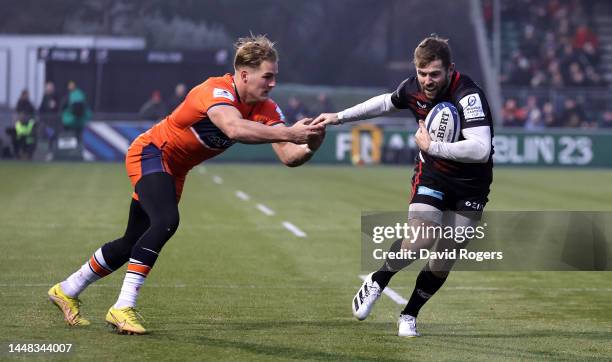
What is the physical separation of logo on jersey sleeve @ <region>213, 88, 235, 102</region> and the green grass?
167 cm

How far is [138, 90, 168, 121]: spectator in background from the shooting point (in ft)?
124

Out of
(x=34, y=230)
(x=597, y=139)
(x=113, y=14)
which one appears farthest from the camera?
(x=113, y=14)

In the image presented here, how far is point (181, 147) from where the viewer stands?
355 inches

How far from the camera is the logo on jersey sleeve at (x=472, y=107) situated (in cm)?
880

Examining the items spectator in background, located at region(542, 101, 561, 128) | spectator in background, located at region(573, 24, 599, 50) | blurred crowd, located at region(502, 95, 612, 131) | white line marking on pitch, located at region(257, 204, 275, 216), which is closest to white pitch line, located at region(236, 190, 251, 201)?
white line marking on pitch, located at region(257, 204, 275, 216)

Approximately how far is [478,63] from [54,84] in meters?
17.6

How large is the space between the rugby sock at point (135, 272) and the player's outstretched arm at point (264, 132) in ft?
3.46

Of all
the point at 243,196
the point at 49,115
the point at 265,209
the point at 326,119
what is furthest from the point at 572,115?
the point at 326,119

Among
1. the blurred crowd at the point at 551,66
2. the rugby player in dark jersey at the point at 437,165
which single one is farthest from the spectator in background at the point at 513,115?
the rugby player in dark jersey at the point at 437,165

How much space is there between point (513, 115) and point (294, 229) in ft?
76.0

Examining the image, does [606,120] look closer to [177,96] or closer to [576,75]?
[576,75]

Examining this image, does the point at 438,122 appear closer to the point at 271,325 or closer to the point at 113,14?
the point at 271,325

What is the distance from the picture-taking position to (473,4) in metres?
49.9

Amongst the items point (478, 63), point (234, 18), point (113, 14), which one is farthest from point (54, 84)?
point (478, 63)
